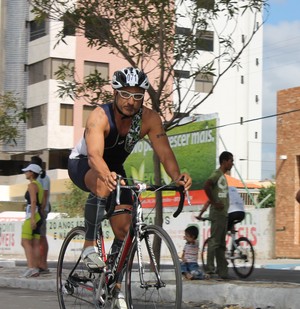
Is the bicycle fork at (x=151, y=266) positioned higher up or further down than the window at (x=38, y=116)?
further down

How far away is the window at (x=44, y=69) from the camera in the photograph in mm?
55281

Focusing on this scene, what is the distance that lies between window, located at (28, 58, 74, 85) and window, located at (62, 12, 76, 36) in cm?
4153

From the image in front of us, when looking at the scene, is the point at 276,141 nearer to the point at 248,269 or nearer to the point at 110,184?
the point at 248,269

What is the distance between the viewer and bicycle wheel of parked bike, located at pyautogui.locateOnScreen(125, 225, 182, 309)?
5457 mm

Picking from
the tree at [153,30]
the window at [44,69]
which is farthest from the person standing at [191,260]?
the window at [44,69]

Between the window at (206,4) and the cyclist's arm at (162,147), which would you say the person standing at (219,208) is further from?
the cyclist's arm at (162,147)

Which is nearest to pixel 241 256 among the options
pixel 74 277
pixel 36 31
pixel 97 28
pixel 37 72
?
pixel 97 28

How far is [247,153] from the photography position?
69062 mm

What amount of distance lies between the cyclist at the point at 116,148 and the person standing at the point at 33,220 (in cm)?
626

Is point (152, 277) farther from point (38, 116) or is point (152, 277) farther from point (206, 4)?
point (38, 116)

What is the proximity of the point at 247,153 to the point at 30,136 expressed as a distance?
1905 centimetres

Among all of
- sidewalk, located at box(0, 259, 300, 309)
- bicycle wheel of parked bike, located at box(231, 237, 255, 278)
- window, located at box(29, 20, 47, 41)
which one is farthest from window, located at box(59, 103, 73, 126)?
sidewalk, located at box(0, 259, 300, 309)

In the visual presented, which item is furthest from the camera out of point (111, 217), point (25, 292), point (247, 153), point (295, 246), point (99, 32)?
point (247, 153)

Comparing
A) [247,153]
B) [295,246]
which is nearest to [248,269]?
[295,246]
